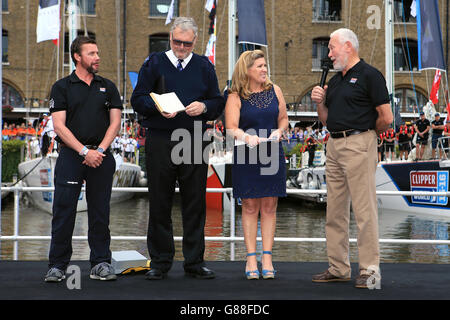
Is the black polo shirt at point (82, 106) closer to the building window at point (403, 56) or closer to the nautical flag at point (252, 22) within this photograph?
the nautical flag at point (252, 22)

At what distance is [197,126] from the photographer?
5207mm

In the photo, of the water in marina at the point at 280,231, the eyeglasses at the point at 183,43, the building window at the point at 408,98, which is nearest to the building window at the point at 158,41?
the building window at the point at 408,98

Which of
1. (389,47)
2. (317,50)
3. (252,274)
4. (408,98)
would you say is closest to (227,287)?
(252,274)

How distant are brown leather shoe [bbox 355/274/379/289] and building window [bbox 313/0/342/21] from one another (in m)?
38.6

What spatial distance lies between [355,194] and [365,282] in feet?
2.21

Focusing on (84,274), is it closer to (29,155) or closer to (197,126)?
(197,126)

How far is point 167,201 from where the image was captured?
5.21 m

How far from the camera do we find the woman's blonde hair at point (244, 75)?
529cm

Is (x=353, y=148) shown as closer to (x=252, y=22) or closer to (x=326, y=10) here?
(x=252, y=22)

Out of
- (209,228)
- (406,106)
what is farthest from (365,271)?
(406,106)

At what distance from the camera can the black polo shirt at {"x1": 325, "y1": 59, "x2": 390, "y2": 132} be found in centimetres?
485

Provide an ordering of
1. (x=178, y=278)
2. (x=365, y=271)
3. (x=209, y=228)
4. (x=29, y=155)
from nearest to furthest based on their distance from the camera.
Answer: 1. (x=365, y=271)
2. (x=178, y=278)
3. (x=209, y=228)
4. (x=29, y=155)

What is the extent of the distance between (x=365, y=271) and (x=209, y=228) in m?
12.1

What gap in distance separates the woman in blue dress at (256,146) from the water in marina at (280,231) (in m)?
5.83
